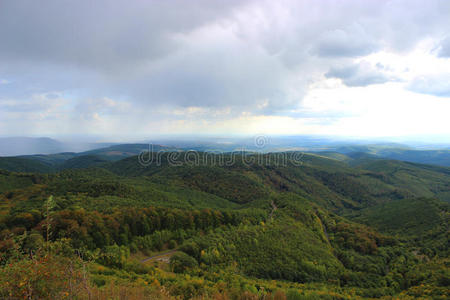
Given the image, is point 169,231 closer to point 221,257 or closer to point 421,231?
point 221,257

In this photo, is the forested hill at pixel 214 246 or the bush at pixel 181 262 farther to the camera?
the bush at pixel 181 262

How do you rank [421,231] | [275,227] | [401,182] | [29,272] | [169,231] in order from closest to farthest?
[29,272] → [169,231] → [275,227] → [421,231] → [401,182]

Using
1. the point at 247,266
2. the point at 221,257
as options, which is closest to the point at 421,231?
the point at 247,266

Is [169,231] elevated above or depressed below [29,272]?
below

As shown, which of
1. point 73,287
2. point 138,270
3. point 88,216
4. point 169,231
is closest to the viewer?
point 73,287

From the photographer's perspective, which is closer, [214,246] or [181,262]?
[181,262]

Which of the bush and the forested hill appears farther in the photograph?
the bush

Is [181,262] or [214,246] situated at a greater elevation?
[181,262]

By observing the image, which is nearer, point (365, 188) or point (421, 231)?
point (421, 231)

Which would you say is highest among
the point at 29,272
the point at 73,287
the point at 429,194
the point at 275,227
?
the point at 29,272
